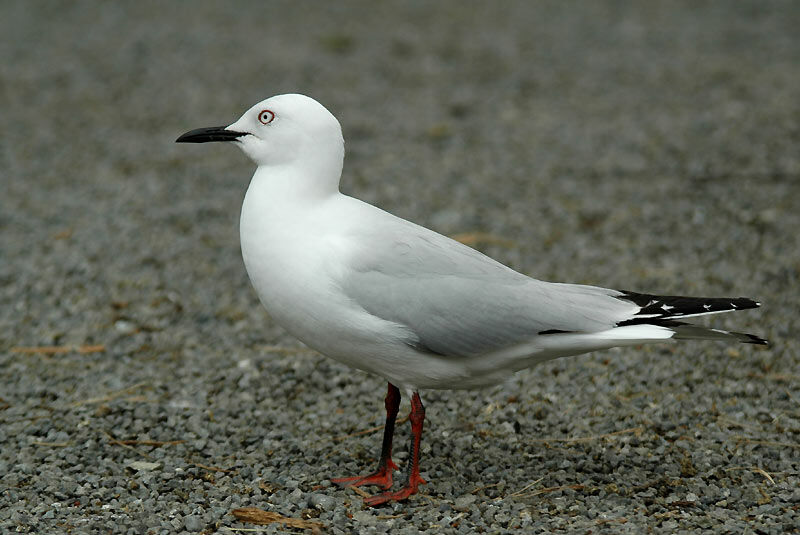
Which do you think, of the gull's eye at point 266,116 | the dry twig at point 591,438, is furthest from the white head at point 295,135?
the dry twig at point 591,438

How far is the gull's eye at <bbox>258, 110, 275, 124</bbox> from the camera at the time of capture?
4297 millimetres

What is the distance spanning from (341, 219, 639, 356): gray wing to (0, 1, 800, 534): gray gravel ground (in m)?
0.72

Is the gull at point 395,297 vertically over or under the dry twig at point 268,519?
over

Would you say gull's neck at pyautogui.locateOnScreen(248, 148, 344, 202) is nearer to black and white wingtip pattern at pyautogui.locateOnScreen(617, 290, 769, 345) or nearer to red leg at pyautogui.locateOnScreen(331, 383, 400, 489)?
red leg at pyautogui.locateOnScreen(331, 383, 400, 489)

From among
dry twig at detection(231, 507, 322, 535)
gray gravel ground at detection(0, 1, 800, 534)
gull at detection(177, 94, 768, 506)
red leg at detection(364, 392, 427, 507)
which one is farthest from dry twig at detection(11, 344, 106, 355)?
red leg at detection(364, 392, 427, 507)

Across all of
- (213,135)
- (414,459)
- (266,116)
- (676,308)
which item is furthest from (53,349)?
(676,308)

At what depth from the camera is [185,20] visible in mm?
13750

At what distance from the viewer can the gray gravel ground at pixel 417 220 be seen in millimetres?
4297

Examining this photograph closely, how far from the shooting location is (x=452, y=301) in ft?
13.5

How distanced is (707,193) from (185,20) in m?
8.29

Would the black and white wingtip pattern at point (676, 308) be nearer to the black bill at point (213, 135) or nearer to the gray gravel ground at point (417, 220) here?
the gray gravel ground at point (417, 220)

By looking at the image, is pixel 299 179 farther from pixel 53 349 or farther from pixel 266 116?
pixel 53 349

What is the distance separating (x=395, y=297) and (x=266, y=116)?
3.22 ft

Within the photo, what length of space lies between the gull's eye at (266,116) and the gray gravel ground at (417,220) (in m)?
1.54
